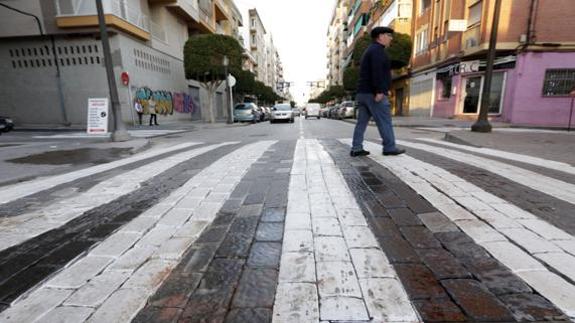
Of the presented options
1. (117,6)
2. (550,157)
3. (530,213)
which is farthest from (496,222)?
(117,6)

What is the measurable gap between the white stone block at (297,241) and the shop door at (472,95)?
19.0 m

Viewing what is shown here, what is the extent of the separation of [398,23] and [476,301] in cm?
2928

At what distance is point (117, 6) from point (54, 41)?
14.9 ft

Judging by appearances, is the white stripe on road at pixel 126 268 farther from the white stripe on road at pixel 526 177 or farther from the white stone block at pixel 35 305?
the white stripe on road at pixel 526 177

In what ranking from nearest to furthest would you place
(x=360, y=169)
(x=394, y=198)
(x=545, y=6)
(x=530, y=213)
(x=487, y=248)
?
(x=487, y=248) → (x=530, y=213) → (x=394, y=198) → (x=360, y=169) → (x=545, y=6)

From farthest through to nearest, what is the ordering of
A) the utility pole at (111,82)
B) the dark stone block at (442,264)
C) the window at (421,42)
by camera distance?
1. the window at (421,42)
2. the utility pole at (111,82)
3. the dark stone block at (442,264)

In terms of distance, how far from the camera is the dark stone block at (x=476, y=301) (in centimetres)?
129

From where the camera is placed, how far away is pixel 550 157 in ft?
16.4

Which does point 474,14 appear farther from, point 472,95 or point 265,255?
point 265,255

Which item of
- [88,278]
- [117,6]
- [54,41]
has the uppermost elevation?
[117,6]

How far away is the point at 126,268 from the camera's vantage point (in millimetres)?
1741

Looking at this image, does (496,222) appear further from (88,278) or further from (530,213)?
(88,278)

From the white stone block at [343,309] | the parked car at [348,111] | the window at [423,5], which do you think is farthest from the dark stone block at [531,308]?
the window at [423,5]

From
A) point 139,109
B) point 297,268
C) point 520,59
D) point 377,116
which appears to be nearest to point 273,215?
point 297,268
